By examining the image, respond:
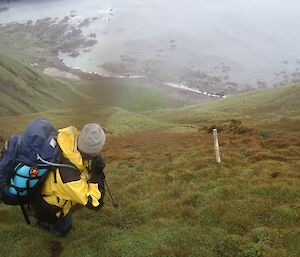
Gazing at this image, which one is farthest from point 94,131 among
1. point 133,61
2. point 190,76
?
point 133,61

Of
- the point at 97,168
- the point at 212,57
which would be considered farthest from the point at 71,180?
the point at 212,57

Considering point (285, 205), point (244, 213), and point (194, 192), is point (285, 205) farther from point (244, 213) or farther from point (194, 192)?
point (194, 192)

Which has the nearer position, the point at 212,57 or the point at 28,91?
the point at 28,91

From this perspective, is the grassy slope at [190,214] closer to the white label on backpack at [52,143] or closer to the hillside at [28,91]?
the white label on backpack at [52,143]

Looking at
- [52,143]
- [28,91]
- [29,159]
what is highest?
[52,143]

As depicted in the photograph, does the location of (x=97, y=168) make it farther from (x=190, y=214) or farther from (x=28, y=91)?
(x=28, y=91)

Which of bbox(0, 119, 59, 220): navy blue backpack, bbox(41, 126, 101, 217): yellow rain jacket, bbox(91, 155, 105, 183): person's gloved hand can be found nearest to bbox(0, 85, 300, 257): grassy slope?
bbox(41, 126, 101, 217): yellow rain jacket

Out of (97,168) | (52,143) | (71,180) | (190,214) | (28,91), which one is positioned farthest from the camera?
(28,91)
